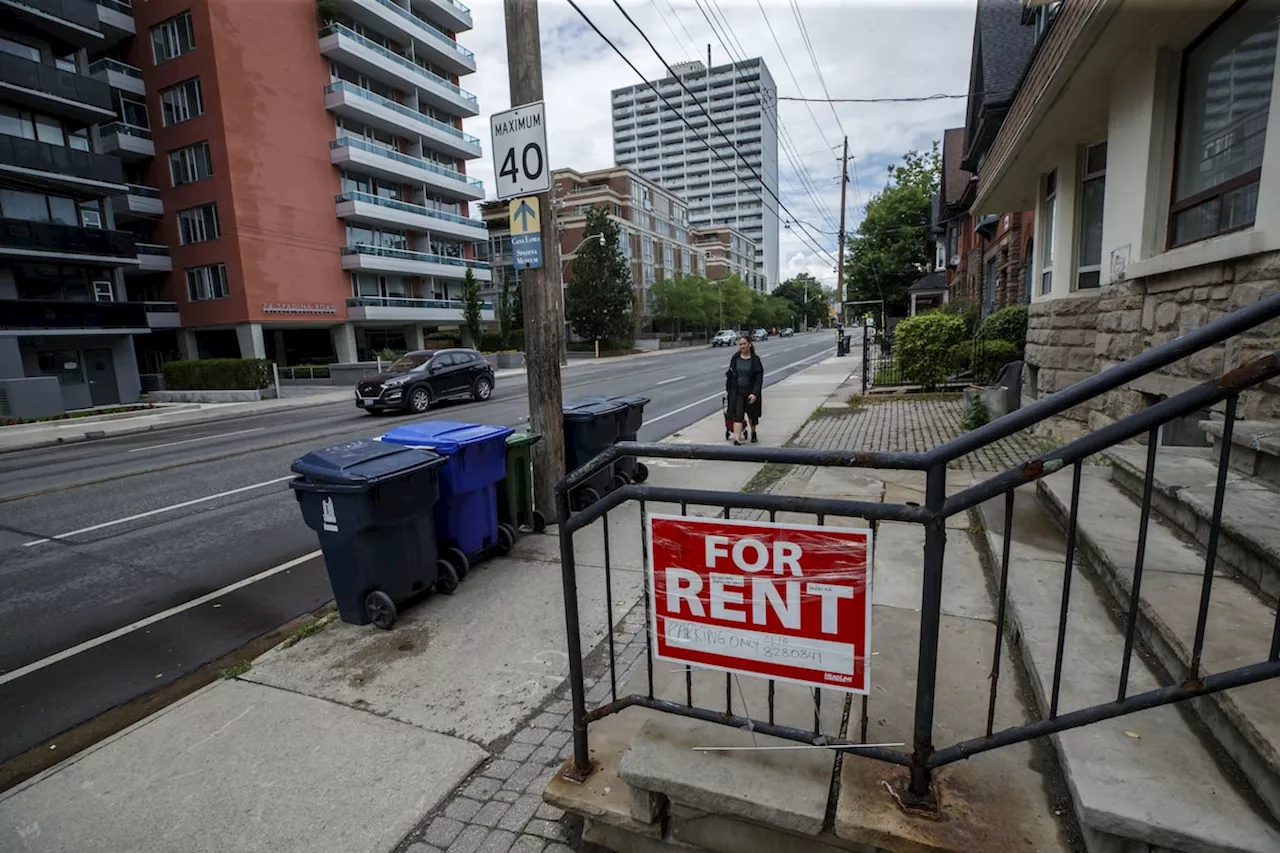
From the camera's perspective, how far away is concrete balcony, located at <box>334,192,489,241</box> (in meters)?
35.2

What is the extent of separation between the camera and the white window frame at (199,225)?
102 ft

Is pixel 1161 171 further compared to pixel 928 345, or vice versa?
pixel 928 345

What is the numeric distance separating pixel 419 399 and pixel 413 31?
33428 millimetres

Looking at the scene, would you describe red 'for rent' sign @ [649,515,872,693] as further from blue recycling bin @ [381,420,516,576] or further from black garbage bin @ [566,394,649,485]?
black garbage bin @ [566,394,649,485]

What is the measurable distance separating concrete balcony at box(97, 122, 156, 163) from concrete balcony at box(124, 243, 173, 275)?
4.42m

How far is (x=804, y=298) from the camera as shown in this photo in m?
129

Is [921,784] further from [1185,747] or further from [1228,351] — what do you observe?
[1228,351]

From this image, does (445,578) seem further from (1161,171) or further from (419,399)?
(419,399)

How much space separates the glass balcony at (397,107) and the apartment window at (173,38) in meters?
6.17

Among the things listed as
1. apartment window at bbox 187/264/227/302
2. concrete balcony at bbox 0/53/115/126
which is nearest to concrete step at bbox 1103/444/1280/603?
concrete balcony at bbox 0/53/115/126

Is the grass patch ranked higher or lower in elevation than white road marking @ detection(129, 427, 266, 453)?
higher

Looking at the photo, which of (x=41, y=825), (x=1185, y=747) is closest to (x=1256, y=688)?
(x=1185, y=747)

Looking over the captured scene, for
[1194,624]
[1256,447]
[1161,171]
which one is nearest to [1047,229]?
[1161,171]

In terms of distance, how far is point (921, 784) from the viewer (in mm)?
2031
